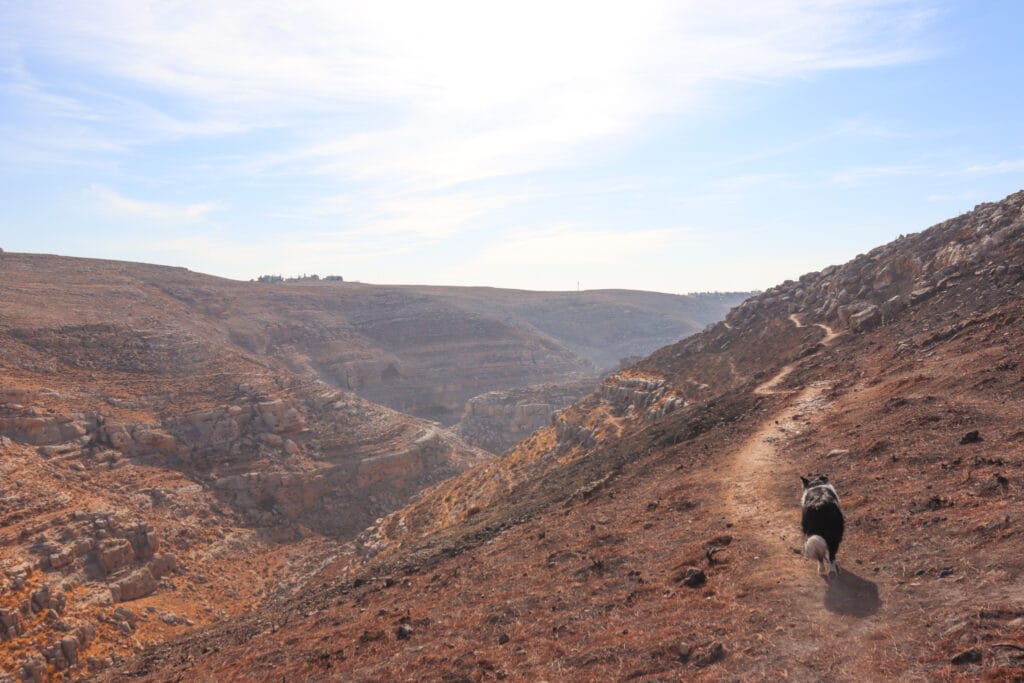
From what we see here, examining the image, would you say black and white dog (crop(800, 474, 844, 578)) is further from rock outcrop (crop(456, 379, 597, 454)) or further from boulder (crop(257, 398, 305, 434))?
rock outcrop (crop(456, 379, 597, 454))

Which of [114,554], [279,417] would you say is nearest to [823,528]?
[114,554]

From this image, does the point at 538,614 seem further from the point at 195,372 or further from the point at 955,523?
the point at 195,372

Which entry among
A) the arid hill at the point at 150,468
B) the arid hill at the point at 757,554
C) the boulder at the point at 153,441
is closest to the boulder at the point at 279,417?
the arid hill at the point at 150,468

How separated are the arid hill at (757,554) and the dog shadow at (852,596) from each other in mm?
30

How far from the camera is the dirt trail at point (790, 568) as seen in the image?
22.2 feet

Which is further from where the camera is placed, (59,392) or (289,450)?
(289,450)

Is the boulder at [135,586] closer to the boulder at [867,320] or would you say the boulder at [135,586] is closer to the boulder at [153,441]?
the boulder at [153,441]

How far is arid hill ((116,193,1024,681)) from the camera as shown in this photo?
6992 mm

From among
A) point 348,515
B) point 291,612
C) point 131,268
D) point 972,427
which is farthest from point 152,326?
point 972,427

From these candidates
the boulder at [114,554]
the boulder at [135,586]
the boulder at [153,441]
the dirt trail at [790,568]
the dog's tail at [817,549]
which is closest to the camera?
the dirt trail at [790,568]

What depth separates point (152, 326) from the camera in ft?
146

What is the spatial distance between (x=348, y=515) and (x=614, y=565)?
92.6 ft

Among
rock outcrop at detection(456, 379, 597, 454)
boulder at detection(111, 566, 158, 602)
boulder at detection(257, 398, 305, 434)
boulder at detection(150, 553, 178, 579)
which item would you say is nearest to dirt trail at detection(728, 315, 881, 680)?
boulder at detection(111, 566, 158, 602)

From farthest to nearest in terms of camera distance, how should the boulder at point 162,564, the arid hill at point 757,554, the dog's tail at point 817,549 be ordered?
the boulder at point 162,564
the dog's tail at point 817,549
the arid hill at point 757,554
